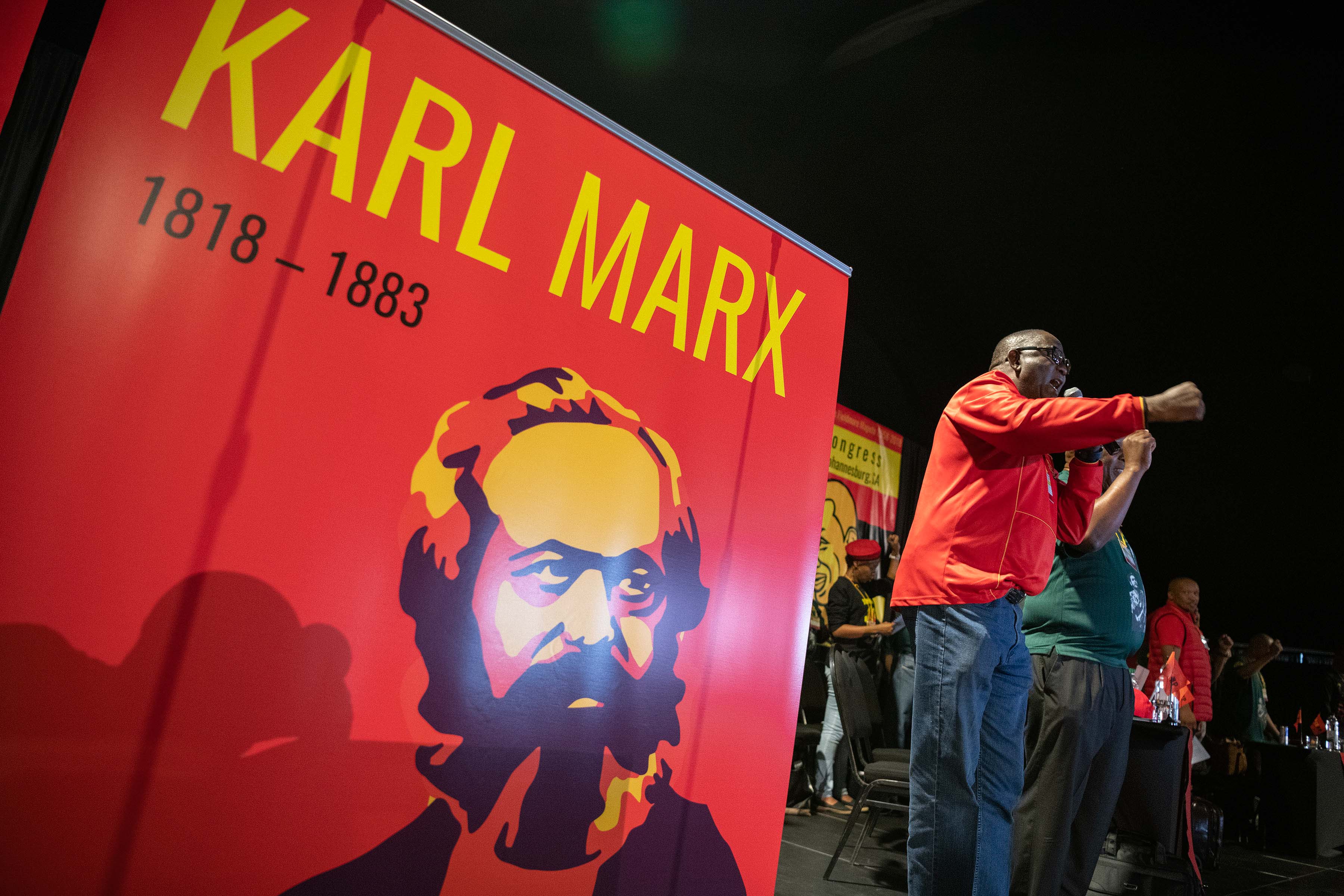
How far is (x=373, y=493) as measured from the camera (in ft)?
5.16

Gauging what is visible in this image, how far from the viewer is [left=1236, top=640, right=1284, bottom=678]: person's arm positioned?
5188mm

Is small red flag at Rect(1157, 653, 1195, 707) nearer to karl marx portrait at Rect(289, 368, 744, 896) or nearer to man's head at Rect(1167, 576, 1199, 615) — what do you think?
man's head at Rect(1167, 576, 1199, 615)

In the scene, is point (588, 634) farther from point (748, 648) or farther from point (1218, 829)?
point (1218, 829)

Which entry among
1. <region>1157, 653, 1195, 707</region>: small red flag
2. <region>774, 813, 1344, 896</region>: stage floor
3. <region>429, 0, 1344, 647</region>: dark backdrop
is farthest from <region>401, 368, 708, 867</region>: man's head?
<region>429, 0, 1344, 647</region>: dark backdrop

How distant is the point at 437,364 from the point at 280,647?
68cm

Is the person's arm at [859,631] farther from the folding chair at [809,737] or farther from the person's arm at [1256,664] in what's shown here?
the person's arm at [1256,664]

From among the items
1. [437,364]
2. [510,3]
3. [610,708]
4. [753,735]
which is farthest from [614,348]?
[510,3]

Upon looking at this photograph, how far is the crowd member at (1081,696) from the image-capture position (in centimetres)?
209

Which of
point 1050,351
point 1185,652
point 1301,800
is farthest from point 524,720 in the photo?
point 1301,800

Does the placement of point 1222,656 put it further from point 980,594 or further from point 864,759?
point 980,594

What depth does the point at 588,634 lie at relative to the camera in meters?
1.84

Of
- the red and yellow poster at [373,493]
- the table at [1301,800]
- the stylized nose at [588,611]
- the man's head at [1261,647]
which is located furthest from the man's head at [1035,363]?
the man's head at [1261,647]

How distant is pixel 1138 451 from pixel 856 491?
4273 mm

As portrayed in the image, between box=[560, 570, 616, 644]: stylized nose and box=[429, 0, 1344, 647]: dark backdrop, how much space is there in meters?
3.48
